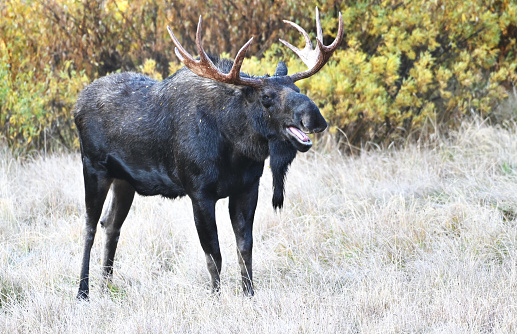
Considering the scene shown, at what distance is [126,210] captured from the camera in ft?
18.1

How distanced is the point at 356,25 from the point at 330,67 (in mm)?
963

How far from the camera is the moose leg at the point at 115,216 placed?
18.0ft

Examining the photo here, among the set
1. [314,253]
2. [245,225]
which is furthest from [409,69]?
[245,225]

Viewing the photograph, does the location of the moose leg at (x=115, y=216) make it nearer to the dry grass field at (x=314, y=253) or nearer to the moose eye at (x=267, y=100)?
the dry grass field at (x=314, y=253)

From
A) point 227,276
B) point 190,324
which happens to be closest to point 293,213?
point 227,276

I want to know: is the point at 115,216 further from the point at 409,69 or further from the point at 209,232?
the point at 409,69

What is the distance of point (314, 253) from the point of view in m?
5.59

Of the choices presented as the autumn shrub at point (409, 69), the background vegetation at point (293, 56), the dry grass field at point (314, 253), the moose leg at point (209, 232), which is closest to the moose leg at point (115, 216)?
the dry grass field at point (314, 253)

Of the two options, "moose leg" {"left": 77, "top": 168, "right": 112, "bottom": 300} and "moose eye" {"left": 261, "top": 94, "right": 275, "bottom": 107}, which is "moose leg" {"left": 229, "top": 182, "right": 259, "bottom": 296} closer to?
"moose eye" {"left": 261, "top": 94, "right": 275, "bottom": 107}

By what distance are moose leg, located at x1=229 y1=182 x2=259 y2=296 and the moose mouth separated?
68 centimetres

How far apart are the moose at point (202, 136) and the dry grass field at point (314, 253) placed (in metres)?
0.41

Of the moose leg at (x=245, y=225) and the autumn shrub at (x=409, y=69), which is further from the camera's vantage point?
the autumn shrub at (x=409, y=69)

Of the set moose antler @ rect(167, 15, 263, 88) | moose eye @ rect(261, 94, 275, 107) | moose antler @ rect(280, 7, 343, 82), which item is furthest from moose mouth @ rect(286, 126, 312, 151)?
moose antler @ rect(280, 7, 343, 82)

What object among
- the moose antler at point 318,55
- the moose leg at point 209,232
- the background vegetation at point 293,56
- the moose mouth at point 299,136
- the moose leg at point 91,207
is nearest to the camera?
the moose mouth at point 299,136
